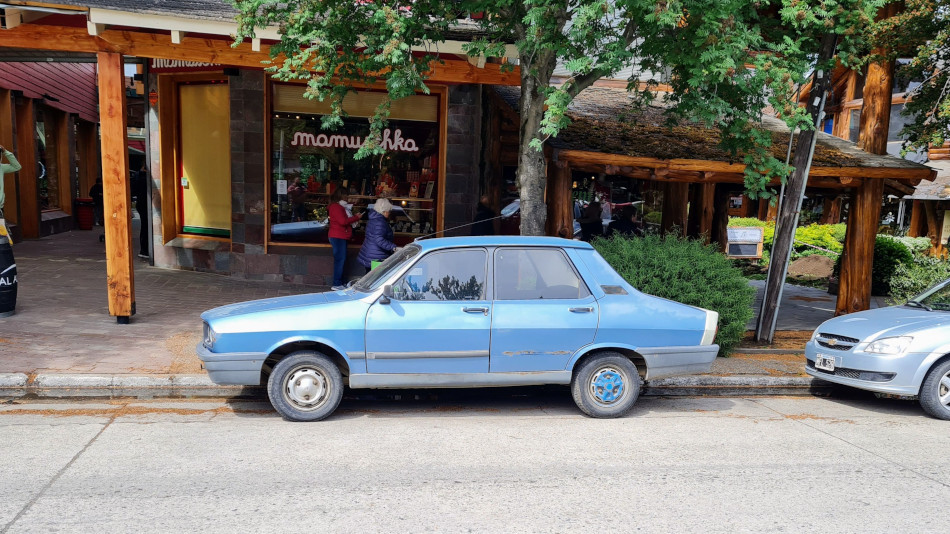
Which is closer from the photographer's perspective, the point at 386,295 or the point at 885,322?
the point at 386,295

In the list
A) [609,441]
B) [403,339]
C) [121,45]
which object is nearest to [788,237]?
[609,441]

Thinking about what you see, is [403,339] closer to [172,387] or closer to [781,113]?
[172,387]

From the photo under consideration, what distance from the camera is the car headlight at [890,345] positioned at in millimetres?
6617

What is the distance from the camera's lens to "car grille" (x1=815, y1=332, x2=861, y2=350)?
6.89 meters

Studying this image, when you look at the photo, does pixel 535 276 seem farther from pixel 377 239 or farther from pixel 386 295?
pixel 377 239

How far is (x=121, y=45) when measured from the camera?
8.30 metres

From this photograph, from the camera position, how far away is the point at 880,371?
6.63 meters

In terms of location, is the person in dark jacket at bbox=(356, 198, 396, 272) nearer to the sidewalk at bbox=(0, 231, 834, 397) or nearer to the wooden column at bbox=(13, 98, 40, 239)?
the sidewalk at bbox=(0, 231, 834, 397)

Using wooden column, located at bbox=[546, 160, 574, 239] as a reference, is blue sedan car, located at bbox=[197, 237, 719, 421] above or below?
below

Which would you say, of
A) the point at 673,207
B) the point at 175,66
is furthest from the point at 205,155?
the point at 673,207

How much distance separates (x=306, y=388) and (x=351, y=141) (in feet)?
23.8

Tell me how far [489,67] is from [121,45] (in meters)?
4.45

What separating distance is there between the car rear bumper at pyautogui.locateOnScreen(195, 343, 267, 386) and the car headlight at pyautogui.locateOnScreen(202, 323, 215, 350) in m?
0.04

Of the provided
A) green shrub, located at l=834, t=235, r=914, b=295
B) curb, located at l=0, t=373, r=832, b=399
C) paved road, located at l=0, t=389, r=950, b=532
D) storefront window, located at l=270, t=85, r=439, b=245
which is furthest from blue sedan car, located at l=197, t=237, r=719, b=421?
green shrub, located at l=834, t=235, r=914, b=295
